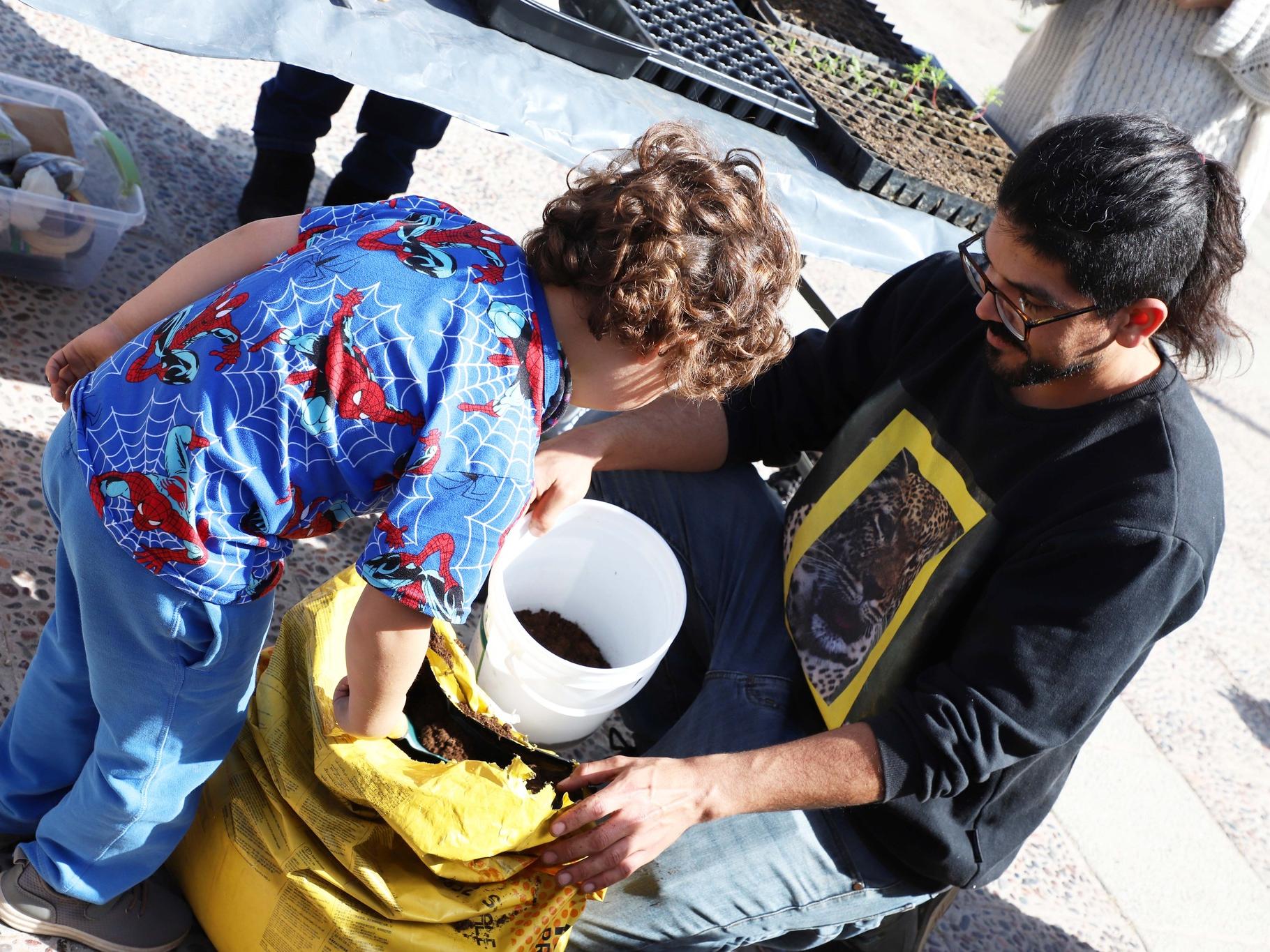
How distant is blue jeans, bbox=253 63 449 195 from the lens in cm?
244

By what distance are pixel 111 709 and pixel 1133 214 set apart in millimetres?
1331

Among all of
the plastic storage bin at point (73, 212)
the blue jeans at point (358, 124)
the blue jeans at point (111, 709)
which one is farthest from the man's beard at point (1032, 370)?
the plastic storage bin at point (73, 212)

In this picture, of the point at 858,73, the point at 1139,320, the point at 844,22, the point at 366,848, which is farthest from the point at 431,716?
the point at 844,22

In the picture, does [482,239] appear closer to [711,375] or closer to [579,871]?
[711,375]

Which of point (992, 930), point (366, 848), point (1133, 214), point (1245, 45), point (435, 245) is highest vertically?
point (1245, 45)

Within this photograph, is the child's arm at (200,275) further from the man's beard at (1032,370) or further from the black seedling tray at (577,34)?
the man's beard at (1032,370)

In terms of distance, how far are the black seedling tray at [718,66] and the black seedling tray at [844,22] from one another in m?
0.32

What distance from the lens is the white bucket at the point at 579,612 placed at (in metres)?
1.51

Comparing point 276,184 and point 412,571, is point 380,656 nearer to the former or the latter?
point 412,571

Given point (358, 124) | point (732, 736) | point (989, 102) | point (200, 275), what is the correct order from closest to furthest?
point (200, 275) → point (732, 736) → point (358, 124) → point (989, 102)

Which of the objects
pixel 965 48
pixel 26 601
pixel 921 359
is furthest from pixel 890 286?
pixel 965 48

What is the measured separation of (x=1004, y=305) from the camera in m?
1.39

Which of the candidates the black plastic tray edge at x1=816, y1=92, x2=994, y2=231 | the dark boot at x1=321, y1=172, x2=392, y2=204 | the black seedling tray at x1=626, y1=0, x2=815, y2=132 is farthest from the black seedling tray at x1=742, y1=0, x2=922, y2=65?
the dark boot at x1=321, y1=172, x2=392, y2=204

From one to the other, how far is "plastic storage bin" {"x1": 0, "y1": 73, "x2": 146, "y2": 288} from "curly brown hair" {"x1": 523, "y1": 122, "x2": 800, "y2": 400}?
Answer: 125 centimetres
